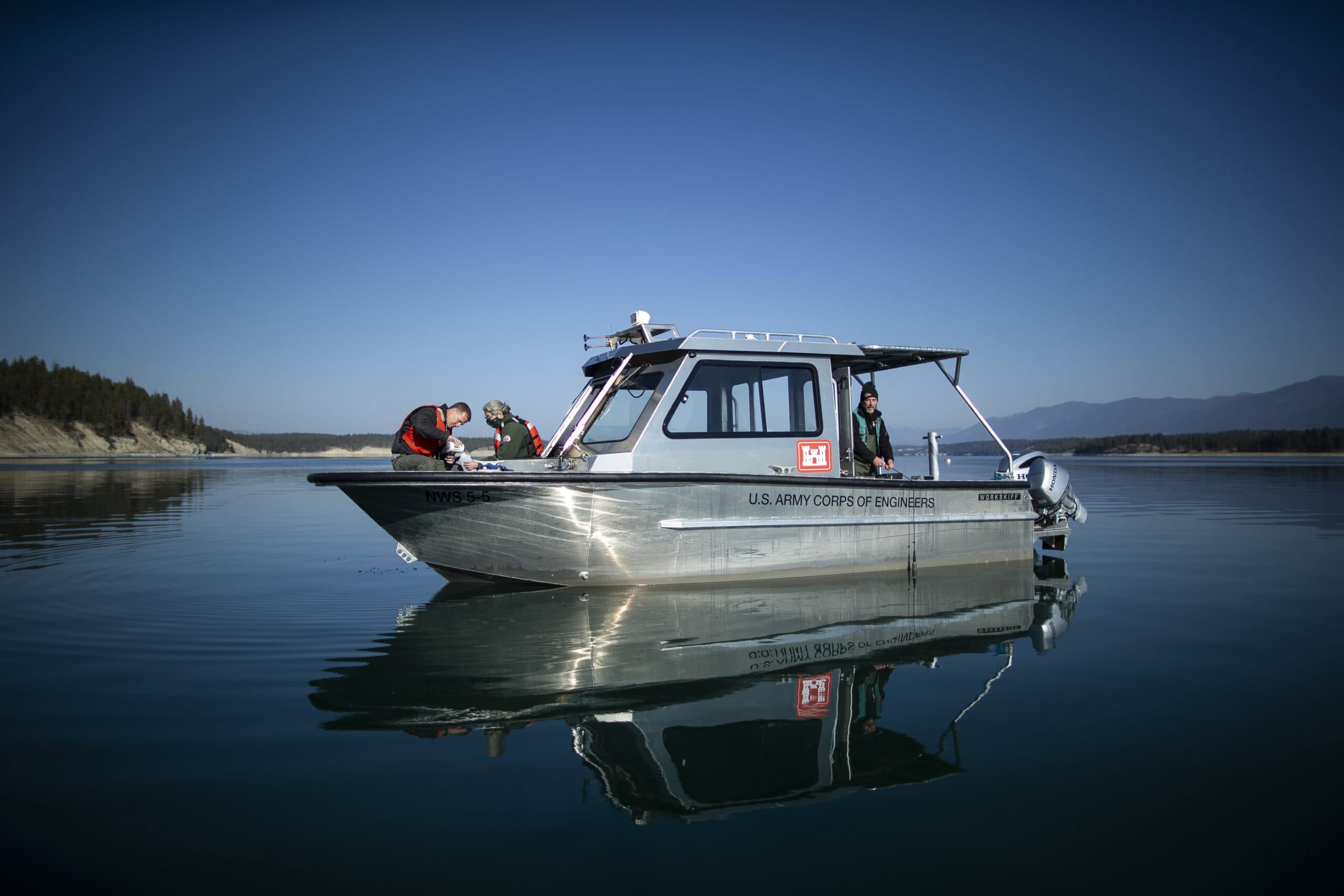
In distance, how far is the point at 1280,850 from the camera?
7.79 ft

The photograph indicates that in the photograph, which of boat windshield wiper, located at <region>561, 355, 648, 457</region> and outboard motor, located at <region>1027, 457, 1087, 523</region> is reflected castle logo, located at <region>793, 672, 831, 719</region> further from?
outboard motor, located at <region>1027, 457, 1087, 523</region>

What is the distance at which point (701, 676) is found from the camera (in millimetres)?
4246

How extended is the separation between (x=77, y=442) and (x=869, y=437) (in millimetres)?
99694

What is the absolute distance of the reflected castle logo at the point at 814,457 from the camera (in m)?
7.35

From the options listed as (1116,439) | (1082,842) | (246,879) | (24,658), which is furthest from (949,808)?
(1116,439)

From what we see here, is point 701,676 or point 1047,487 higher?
point 1047,487

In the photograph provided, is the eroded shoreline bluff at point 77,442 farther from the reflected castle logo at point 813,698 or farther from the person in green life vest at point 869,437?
the reflected castle logo at point 813,698

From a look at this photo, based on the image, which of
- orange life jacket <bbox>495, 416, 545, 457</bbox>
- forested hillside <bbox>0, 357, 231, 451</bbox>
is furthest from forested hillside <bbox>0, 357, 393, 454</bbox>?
orange life jacket <bbox>495, 416, 545, 457</bbox>

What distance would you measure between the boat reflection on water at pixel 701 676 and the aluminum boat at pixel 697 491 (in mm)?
349

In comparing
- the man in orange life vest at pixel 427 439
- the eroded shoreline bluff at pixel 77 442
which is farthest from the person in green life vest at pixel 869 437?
the eroded shoreline bluff at pixel 77 442

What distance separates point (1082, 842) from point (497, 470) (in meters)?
4.85

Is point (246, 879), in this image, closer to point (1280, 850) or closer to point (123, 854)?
point (123, 854)

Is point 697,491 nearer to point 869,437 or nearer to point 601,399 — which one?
point 601,399

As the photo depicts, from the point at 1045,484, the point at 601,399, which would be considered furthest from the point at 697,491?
the point at 1045,484
